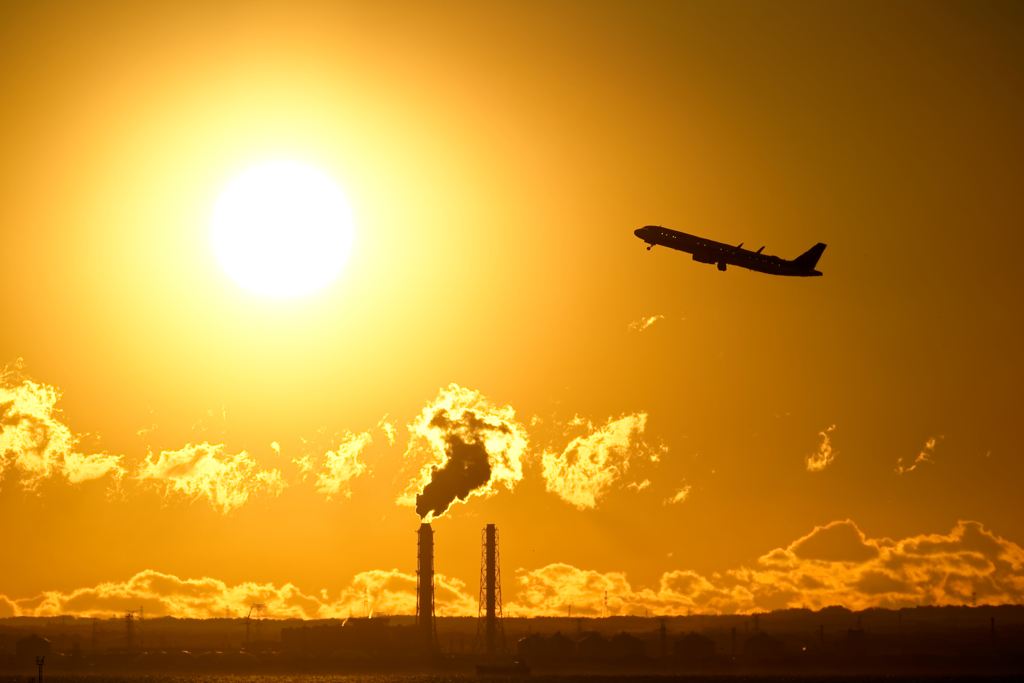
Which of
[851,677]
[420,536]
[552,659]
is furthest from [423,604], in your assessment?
[851,677]

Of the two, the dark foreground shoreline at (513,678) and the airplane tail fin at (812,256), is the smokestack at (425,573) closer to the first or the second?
the dark foreground shoreline at (513,678)

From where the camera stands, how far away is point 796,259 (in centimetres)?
12175

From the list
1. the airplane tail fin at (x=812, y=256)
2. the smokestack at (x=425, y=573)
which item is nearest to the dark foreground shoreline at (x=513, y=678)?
the smokestack at (x=425, y=573)

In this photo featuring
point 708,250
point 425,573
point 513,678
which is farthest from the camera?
point 513,678

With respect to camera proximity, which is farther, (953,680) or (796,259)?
(953,680)

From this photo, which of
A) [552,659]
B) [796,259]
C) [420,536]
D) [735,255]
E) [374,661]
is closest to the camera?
[735,255]

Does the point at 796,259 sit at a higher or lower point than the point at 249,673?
higher

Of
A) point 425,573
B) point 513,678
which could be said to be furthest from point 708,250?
point 513,678

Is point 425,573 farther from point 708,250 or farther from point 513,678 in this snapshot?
point 708,250

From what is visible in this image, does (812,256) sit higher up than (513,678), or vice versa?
(812,256)

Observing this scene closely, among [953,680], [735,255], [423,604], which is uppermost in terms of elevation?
[735,255]

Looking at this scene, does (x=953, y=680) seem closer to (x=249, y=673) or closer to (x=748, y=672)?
(x=748, y=672)

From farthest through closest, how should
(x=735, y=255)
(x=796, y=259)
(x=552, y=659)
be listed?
(x=552, y=659), (x=796, y=259), (x=735, y=255)

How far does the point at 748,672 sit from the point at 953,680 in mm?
33785
